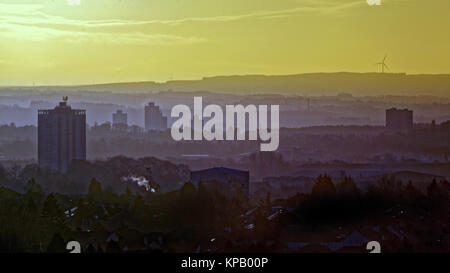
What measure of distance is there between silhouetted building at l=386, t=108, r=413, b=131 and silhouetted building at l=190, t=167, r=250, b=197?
2.07m

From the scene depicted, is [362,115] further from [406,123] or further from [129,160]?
[129,160]

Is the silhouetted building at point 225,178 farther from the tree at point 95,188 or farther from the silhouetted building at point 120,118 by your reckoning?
the silhouetted building at point 120,118

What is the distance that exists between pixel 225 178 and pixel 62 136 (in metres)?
3.12

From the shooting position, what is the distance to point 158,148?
11.8m

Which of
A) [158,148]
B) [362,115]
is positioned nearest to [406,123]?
[362,115]

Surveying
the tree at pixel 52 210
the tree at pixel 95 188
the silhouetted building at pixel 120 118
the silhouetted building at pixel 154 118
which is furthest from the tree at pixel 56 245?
the silhouetted building at pixel 120 118

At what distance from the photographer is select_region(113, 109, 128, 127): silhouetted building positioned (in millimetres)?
11926

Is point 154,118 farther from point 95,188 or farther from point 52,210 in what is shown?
point 52,210

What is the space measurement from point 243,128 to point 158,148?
3.08 metres

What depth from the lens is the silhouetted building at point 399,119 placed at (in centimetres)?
987

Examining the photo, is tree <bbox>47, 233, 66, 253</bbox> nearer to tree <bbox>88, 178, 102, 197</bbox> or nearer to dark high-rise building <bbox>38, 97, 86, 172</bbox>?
Answer: tree <bbox>88, 178, 102, 197</bbox>

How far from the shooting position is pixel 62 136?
12008mm

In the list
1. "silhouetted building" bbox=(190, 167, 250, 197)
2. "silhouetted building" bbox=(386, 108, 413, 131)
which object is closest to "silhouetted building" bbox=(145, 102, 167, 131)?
"silhouetted building" bbox=(190, 167, 250, 197)

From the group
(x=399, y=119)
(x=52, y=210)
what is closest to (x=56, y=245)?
(x=52, y=210)
